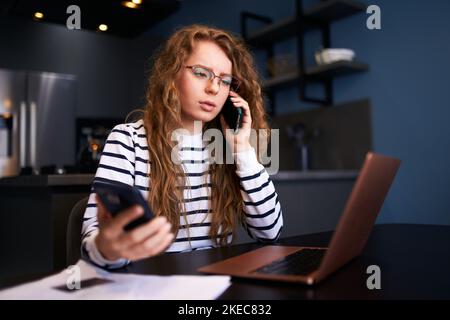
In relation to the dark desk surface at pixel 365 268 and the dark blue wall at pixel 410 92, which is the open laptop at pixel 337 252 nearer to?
the dark desk surface at pixel 365 268

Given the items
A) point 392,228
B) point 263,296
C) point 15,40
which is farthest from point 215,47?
point 15,40

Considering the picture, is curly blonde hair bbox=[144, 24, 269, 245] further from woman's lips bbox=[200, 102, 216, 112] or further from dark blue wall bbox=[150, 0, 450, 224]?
dark blue wall bbox=[150, 0, 450, 224]

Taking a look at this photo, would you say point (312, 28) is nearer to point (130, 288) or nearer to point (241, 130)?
point (241, 130)

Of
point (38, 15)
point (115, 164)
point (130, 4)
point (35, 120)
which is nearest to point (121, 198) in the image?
point (115, 164)

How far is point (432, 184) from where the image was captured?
207 cm

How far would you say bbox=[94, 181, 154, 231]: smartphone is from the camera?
475mm

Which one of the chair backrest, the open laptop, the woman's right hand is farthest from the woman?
the woman's right hand

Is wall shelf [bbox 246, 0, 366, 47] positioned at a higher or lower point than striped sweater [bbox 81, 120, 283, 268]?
higher

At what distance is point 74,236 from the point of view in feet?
3.14

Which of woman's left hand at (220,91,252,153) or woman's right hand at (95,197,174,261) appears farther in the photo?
woman's left hand at (220,91,252,153)

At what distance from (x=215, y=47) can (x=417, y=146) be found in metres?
1.46

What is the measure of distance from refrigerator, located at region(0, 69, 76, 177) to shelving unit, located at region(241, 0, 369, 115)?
5.31 feet

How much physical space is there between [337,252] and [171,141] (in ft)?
2.10
